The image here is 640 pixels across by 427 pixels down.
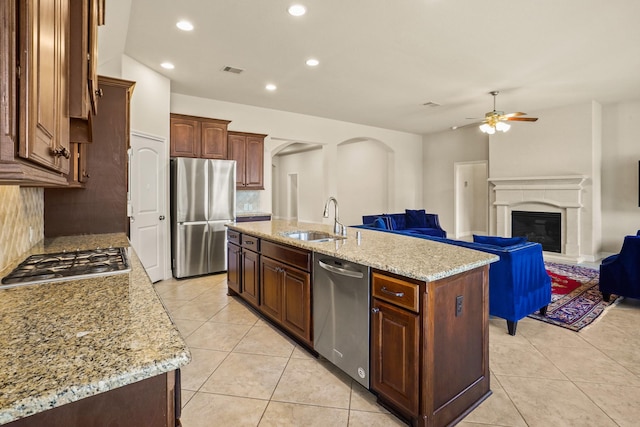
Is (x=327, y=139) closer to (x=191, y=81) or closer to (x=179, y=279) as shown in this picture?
(x=191, y=81)

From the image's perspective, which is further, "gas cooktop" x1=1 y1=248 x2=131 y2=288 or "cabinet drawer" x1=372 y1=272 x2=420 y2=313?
"cabinet drawer" x1=372 y1=272 x2=420 y2=313

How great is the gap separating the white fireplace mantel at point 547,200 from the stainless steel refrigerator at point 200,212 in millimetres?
5636

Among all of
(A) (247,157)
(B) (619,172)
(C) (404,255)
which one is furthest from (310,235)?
(B) (619,172)

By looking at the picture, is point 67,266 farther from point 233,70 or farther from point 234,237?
point 233,70

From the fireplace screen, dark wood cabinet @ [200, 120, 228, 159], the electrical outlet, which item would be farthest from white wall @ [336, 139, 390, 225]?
the electrical outlet

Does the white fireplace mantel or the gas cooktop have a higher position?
the white fireplace mantel

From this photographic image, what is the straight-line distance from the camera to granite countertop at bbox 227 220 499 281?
1690 mm

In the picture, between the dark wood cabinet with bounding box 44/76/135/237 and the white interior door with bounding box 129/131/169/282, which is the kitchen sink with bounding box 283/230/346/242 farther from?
the white interior door with bounding box 129/131/169/282

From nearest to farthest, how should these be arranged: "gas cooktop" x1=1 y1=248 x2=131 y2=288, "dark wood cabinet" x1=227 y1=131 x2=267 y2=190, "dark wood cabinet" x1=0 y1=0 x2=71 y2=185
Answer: "dark wood cabinet" x1=0 y1=0 x2=71 y2=185, "gas cooktop" x1=1 y1=248 x2=131 y2=288, "dark wood cabinet" x1=227 y1=131 x2=267 y2=190

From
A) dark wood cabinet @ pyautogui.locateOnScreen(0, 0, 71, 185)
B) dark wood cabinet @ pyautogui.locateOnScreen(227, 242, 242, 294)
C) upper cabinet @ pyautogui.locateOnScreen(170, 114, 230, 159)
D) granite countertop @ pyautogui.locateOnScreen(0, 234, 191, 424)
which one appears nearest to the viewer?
dark wood cabinet @ pyautogui.locateOnScreen(0, 0, 71, 185)

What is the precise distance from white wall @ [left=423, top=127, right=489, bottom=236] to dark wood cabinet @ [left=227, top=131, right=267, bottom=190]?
499cm

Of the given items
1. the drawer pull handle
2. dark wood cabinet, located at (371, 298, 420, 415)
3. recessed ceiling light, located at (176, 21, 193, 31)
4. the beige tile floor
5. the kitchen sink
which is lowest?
the beige tile floor

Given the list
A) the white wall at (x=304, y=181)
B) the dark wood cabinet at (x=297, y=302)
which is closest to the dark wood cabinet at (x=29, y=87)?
the dark wood cabinet at (x=297, y=302)

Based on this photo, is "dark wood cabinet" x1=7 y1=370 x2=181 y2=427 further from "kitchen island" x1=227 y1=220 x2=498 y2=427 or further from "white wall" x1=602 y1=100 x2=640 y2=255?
"white wall" x1=602 y1=100 x2=640 y2=255
